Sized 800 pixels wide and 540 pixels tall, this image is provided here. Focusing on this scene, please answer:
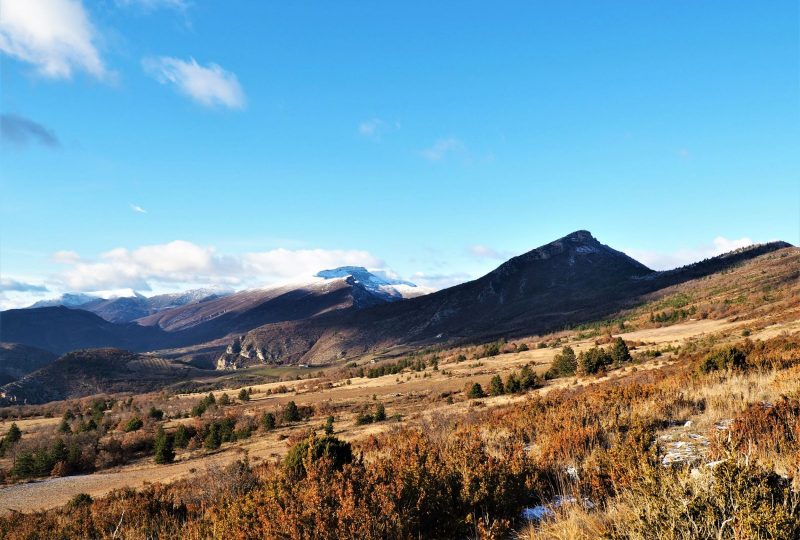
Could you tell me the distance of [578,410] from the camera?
10.4 metres

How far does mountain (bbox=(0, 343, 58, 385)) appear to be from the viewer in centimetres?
14675

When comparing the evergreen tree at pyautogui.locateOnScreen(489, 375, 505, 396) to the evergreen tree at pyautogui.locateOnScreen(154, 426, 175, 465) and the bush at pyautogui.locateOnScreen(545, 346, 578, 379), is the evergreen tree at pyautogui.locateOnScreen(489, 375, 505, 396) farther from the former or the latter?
the evergreen tree at pyautogui.locateOnScreen(154, 426, 175, 465)

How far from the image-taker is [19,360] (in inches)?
6265

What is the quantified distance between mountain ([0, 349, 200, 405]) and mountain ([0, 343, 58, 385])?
120ft

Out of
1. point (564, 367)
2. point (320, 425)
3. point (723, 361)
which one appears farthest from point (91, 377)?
point (723, 361)

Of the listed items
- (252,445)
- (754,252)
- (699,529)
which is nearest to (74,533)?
(699,529)

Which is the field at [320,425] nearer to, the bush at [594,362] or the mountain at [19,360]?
the bush at [594,362]

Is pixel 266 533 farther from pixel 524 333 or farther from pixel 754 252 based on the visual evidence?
pixel 754 252

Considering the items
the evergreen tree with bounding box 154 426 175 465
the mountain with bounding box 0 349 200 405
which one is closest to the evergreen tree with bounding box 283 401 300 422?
the evergreen tree with bounding box 154 426 175 465

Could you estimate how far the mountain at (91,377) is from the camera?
103 metres

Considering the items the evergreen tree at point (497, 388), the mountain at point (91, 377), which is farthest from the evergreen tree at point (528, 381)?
the mountain at point (91, 377)

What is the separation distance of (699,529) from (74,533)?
36.5ft

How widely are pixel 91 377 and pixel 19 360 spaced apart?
70.5 m

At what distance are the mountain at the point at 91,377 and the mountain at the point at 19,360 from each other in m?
36.5
